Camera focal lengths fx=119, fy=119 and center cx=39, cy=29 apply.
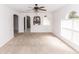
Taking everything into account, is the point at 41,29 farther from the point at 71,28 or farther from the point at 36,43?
the point at 71,28

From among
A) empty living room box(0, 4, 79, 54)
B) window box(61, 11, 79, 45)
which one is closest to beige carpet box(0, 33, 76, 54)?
empty living room box(0, 4, 79, 54)

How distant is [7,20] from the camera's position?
12.1 ft

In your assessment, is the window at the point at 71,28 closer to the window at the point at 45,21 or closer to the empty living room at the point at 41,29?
the empty living room at the point at 41,29

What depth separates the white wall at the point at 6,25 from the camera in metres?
3.30

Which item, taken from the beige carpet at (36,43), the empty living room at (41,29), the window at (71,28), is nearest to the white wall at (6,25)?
the empty living room at (41,29)

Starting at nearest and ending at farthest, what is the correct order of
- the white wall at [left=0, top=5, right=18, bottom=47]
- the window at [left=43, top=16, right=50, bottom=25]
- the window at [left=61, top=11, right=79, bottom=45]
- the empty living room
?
the window at [left=61, top=11, right=79, bottom=45], the empty living room, the white wall at [left=0, top=5, right=18, bottom=47], the window at [left=43, top=16, right=50, bottom=25]

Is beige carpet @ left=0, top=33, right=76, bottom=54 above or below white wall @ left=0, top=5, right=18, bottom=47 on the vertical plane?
below

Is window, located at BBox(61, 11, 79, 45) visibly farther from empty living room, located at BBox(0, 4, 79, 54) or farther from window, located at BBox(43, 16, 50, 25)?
window, located at BBox(43, 16, 50, 25)

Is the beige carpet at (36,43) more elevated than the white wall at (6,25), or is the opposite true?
the white wall at (6,25)

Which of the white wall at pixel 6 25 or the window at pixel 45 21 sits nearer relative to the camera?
the white wall at pixel 6 25

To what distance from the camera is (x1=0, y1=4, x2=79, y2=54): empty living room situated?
10.5ft

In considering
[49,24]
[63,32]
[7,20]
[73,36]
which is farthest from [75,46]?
[7,20]

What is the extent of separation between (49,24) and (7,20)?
1.32m
